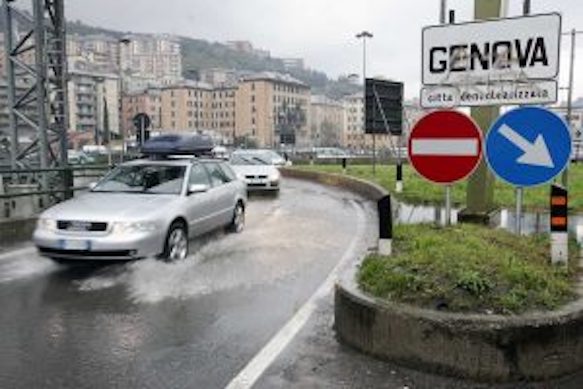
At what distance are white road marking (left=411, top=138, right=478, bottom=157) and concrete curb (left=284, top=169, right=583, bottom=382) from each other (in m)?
1.91

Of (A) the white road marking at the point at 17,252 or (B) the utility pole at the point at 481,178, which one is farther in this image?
(B) the utility pole at the point at 481,178

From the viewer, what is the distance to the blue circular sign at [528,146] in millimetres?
6152

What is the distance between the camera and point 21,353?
5.36 meters

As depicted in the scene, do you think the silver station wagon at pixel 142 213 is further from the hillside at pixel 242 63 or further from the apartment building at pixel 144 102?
the hillside at pixel 242 63

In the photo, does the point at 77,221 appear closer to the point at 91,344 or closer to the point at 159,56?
the point at 91,344

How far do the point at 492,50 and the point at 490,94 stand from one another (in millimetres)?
464

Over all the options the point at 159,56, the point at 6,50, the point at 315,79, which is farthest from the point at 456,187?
the point at 315,79

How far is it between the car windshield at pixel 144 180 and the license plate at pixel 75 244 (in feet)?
5.74

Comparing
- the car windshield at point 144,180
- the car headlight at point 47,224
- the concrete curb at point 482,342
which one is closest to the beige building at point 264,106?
the car windshield at point 144,180

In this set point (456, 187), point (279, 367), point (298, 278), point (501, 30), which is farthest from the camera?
point (456, 187)

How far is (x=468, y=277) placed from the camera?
5371 mm

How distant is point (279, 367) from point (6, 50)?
15.9 m

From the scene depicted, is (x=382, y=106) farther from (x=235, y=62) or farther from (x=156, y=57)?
(x=235, y=62)

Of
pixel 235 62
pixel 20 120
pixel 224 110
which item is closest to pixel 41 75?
pixel 20 120
